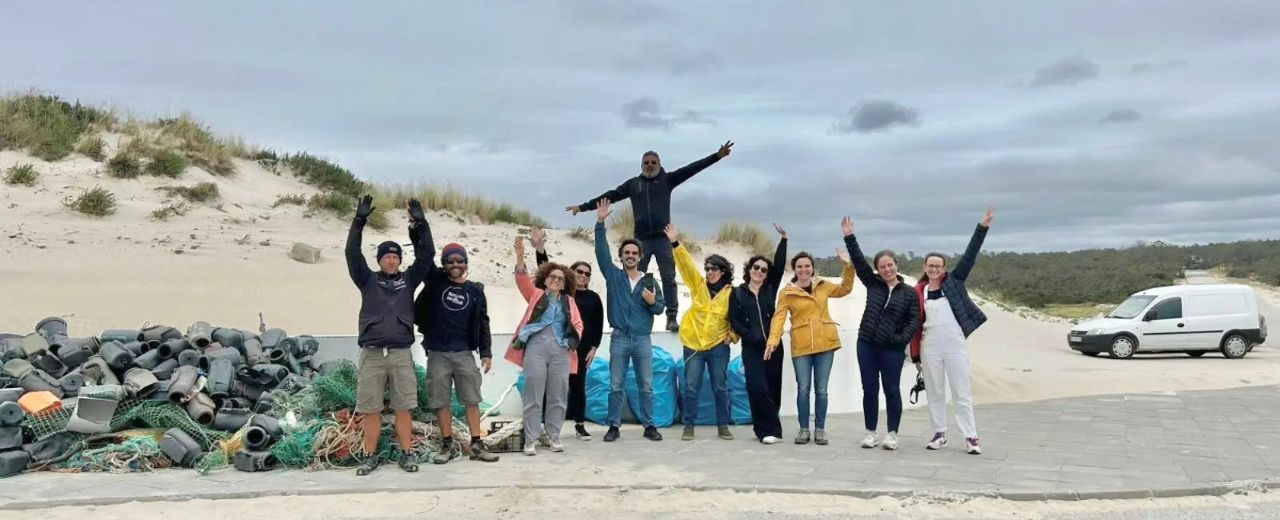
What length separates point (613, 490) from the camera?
6.03 meters

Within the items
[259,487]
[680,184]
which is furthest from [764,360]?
[259,487]

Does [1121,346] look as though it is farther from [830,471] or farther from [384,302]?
[384,302]

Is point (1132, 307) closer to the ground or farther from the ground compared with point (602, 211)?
closer to the ground

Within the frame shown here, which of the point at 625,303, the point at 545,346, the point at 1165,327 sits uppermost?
the point at 625,303

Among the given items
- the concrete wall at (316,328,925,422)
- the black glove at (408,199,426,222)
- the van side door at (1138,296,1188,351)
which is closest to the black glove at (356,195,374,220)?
the black glove at (408,199,426,222)

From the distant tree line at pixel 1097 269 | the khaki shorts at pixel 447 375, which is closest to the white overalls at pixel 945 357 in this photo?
→ the khaki shorts at pixel 447 375

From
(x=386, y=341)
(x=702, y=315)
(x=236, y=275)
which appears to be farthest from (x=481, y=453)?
(x=236, y=275)

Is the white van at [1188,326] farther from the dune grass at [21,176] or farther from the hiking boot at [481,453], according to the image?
the dune grass at [21,176]

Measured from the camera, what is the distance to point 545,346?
24.5 ft

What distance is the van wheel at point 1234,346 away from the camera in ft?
63.0

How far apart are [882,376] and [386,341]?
13.2 ft

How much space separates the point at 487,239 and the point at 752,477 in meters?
A: 14.9

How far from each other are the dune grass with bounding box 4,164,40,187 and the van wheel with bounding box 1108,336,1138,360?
75.0 feet

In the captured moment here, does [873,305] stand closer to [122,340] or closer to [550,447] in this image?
[550,447]
